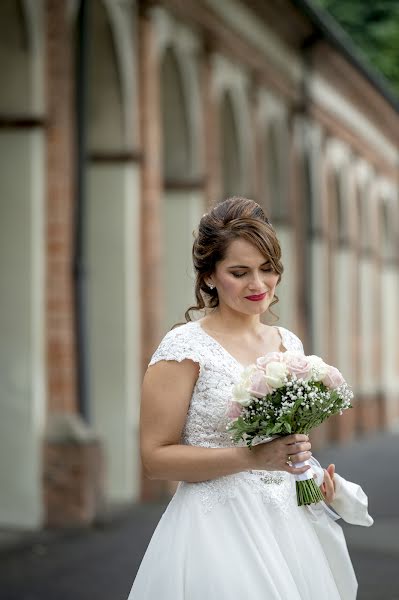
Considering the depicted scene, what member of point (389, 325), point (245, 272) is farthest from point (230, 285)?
point (389, 325)

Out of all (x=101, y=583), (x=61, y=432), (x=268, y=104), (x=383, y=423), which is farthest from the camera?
(x=383, y=423)

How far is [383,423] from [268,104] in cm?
1220

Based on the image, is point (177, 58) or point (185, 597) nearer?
point (185, 597)

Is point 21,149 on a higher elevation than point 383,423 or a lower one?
higher

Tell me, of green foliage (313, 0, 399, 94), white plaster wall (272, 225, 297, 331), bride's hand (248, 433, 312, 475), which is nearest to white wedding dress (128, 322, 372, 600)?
bride's hand (248, 433, 312, 475)

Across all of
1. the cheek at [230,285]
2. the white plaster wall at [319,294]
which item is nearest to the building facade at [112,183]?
the white plaster wall at [319,294]

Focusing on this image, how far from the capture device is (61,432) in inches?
501

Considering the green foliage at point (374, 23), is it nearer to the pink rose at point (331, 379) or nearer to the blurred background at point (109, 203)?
the blurred background at point (109, 203)

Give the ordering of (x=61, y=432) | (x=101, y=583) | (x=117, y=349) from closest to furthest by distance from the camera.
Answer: (x=101, y=583)
(x=61, y=432)
(x=117, y=349)

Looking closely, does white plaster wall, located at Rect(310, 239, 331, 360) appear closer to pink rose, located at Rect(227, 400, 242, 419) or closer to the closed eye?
the closed eye

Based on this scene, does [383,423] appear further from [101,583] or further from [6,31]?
[101,583]

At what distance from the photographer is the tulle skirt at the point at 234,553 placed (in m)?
3.98

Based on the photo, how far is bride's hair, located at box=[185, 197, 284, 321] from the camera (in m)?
3.97

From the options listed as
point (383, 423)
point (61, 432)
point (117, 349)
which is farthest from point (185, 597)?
point (383, 423)
